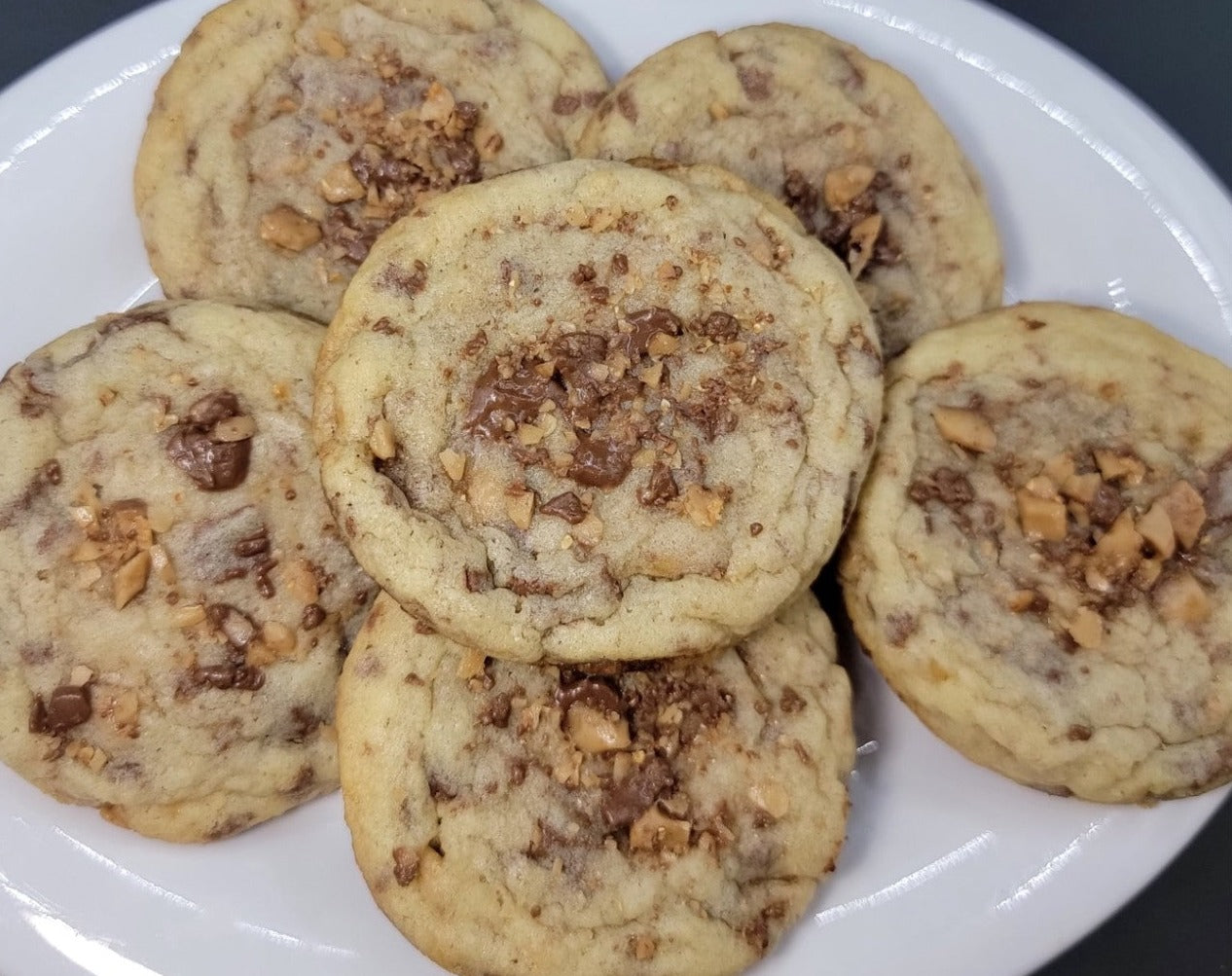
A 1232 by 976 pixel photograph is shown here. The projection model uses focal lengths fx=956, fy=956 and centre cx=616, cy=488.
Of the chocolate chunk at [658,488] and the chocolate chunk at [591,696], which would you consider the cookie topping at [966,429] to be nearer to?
the chocolate chunk at [658,488]

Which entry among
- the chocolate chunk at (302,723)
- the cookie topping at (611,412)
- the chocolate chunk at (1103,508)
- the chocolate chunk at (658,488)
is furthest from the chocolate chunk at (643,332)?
the chocolate chunk at (302,723)

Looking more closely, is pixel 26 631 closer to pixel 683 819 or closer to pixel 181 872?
pixel 181 872

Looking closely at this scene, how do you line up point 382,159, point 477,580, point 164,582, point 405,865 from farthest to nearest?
1. point 382,159
2. point 164,582
3. point 405,865
4. point 477,580

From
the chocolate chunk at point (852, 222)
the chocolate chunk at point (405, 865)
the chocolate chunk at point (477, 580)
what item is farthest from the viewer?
the chocolate chunk at point (852, 222)

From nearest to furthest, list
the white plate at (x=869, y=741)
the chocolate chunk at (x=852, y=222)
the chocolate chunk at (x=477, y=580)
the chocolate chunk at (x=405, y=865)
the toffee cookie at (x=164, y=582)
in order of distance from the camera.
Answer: the chocolate chunk at (x=477, y=580) → the chocolate chunk at (x=405, y=865) → the toffee cookie at (x=164, y=582) → the white plate at (x=869, y=741) → the chocolate chunk at (x=852, y=222)

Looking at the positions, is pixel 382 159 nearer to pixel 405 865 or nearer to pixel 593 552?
pixel 593 552

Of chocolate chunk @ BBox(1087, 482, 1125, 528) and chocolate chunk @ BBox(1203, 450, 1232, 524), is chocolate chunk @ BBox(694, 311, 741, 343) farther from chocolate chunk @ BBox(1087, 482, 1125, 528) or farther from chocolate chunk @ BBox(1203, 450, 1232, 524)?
chocolate chunk @ BBox(1203, 450, 1232, 524)

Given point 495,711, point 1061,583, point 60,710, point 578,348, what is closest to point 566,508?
point 578,348

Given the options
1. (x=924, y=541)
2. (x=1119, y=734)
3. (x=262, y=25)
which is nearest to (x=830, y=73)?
(x=924, y=541)
